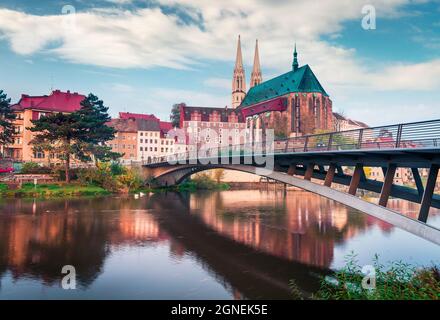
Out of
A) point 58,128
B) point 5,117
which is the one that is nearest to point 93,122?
point 58,128

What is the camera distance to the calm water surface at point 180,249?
65.2 feet

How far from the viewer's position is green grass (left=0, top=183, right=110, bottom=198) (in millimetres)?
56356

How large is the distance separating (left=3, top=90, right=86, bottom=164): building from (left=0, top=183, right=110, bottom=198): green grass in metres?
25.0

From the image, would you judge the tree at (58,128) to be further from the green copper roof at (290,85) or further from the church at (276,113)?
the green copper roof at (290,85)

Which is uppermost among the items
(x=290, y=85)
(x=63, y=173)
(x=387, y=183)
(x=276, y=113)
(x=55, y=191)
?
(x=290, y=85)

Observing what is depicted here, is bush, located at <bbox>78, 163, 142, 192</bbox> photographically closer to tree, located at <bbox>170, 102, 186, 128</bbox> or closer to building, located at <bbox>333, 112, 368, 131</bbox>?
tree, located at <bbox>170, 102, 186, 128</bbox>

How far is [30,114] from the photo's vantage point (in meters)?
87.5

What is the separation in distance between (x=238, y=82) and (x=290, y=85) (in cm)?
4475

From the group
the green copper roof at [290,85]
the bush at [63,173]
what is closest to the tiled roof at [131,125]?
the bush at [63,173]

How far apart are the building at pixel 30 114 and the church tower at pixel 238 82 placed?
82.7 meters

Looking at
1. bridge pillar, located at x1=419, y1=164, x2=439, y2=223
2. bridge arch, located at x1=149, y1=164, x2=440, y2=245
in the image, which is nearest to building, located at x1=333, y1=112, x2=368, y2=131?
bridge arch, located at x1=149, y1=164, x2=440, y2=245

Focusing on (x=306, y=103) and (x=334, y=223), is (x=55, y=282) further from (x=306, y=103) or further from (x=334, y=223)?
(x=306, y=103)

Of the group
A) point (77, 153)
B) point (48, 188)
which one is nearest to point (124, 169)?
point (77, 153)

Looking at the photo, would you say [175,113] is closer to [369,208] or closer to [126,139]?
[126,139]
